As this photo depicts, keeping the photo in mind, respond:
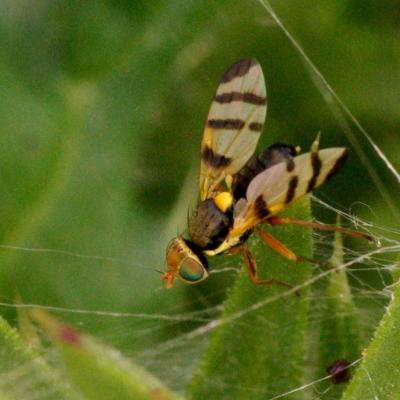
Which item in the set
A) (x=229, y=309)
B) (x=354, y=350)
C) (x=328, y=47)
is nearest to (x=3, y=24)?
(x=328, y=47)

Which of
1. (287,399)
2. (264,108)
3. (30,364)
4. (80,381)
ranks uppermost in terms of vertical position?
(264,108)

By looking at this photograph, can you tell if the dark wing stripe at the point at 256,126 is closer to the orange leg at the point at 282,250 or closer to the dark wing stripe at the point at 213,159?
the dark wing stripe at the point at 213,159

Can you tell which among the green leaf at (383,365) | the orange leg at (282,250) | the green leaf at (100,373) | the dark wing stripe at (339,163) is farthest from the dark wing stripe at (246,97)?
the green leaf at (100,373)

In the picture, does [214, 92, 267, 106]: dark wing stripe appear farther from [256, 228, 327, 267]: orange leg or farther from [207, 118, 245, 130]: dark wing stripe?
[256, 228, 327, 267]: orange leg

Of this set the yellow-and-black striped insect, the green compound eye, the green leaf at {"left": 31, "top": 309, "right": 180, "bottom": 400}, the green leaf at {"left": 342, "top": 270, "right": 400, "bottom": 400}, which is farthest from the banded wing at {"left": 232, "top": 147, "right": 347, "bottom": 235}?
the green leaf at {"left": 31, "top": 309, "right": 180, "bottom": 400}

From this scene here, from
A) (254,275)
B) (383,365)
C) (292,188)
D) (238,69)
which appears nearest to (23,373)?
(254,275)

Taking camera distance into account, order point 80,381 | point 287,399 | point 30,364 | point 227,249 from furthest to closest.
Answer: point 227,249 < point 287,399 < point 30,364 < point 80,381

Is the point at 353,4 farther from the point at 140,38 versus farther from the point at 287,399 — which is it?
the point at 287,399
